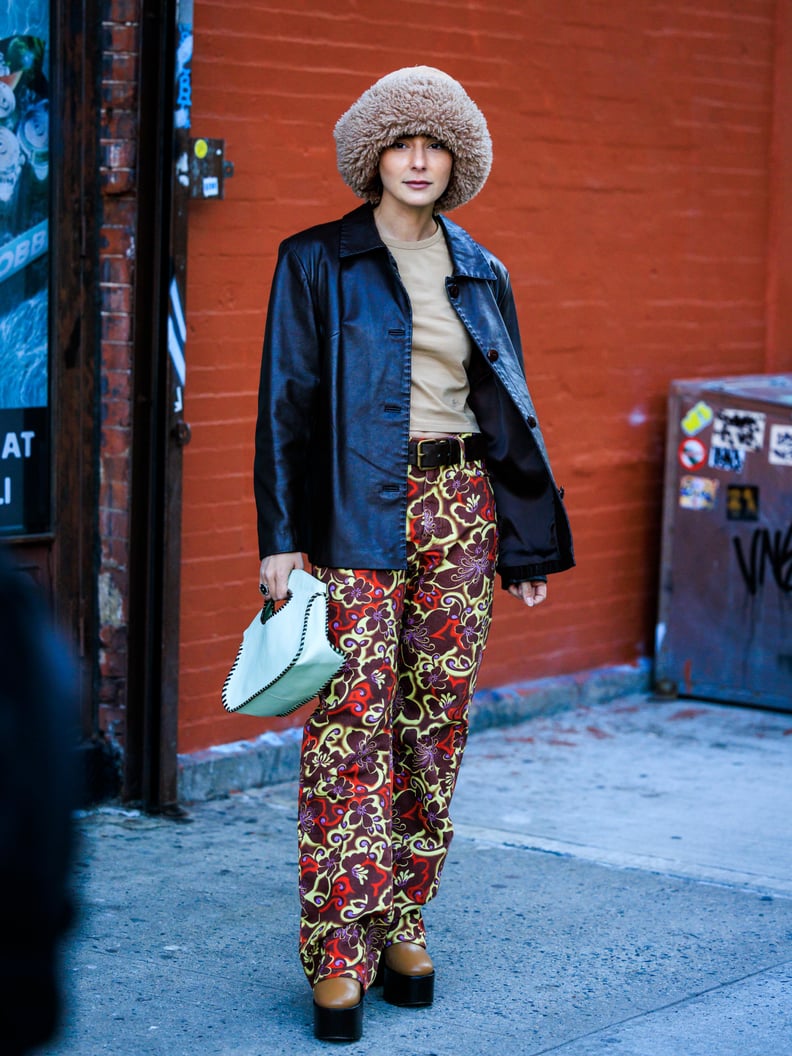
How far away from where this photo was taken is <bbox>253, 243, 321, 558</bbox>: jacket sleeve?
3654 millimetres

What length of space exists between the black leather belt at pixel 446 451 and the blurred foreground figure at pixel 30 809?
1995 millimetres

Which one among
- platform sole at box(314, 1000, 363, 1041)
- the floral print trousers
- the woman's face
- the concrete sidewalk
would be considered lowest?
the concrete sidewalk

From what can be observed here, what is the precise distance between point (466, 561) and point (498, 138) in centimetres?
294

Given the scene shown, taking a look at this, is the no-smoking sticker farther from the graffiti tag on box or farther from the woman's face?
the woman's face

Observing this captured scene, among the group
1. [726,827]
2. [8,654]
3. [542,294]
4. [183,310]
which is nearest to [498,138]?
[542,294]

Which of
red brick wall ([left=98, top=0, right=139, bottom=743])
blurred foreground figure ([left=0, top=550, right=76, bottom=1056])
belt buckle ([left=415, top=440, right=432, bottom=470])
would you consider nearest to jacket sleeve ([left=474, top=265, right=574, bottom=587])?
belt buckle ([left=415, top=440, right=432, bottom=470])

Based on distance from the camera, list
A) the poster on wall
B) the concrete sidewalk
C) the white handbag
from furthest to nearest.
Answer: the poster on wall, the concrete sidewalk, the white handbag

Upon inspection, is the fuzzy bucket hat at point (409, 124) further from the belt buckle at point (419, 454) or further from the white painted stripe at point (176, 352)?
the white painted stripe at point (176, 352)

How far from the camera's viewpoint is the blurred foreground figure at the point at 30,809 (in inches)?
66.0

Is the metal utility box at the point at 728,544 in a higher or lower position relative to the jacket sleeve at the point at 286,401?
lower

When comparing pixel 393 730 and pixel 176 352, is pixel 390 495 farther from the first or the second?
pixel 176 352

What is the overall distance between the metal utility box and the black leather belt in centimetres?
309

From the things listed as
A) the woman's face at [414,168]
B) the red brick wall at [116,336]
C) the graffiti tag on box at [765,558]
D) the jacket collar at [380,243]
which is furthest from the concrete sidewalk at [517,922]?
the woman's face at [414,168]

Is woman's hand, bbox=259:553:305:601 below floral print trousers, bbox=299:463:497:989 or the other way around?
the other way around
